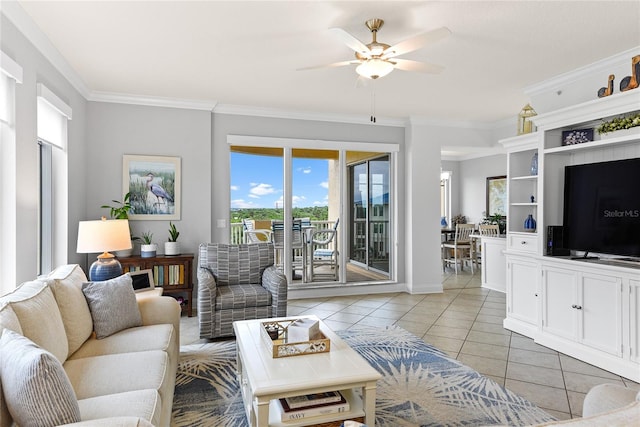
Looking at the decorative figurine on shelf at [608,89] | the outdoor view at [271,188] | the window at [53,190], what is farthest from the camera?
the outdoor view at [271,188]

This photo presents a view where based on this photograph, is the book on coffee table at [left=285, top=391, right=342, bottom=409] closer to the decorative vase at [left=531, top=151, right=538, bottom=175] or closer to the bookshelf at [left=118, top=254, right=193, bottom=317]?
the bookshelf at [left=118, top=254, right=193, bottom=317]

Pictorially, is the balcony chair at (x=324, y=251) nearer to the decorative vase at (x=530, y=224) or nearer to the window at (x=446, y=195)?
the decorative vase at (x=530, y=224)

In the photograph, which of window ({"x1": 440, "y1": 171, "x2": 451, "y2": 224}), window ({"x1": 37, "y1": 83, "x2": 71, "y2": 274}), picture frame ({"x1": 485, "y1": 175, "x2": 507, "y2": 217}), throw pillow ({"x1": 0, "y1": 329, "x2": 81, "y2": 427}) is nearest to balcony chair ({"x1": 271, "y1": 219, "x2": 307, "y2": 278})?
window ({"x1": 37, "y1": 83, "x2": 71, "y2": 274})

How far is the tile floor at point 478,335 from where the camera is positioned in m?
2.79

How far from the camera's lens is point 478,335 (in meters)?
3.96

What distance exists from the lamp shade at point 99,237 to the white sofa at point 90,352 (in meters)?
0.48

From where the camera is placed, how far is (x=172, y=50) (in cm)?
331

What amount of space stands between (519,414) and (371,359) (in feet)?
3.94

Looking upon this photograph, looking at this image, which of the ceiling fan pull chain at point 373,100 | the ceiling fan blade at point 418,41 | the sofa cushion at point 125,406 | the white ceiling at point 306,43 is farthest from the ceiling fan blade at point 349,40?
the sofa cushion at point 125,406

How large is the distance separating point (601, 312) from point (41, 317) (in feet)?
13.0

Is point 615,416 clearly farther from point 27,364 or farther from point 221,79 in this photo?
point 221,79

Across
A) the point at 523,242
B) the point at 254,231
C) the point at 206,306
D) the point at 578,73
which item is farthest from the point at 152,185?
the point at 578,73

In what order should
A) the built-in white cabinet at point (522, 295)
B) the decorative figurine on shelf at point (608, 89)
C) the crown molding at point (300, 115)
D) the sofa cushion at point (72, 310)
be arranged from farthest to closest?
the crown molding at point (300, 115), the built-in white cabinet at point (522, 295), the decorative figurine on shelf at point (608, 89), the sofa cushion at point (72, 310)

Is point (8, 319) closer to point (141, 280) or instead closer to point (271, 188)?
point (141, 280)
